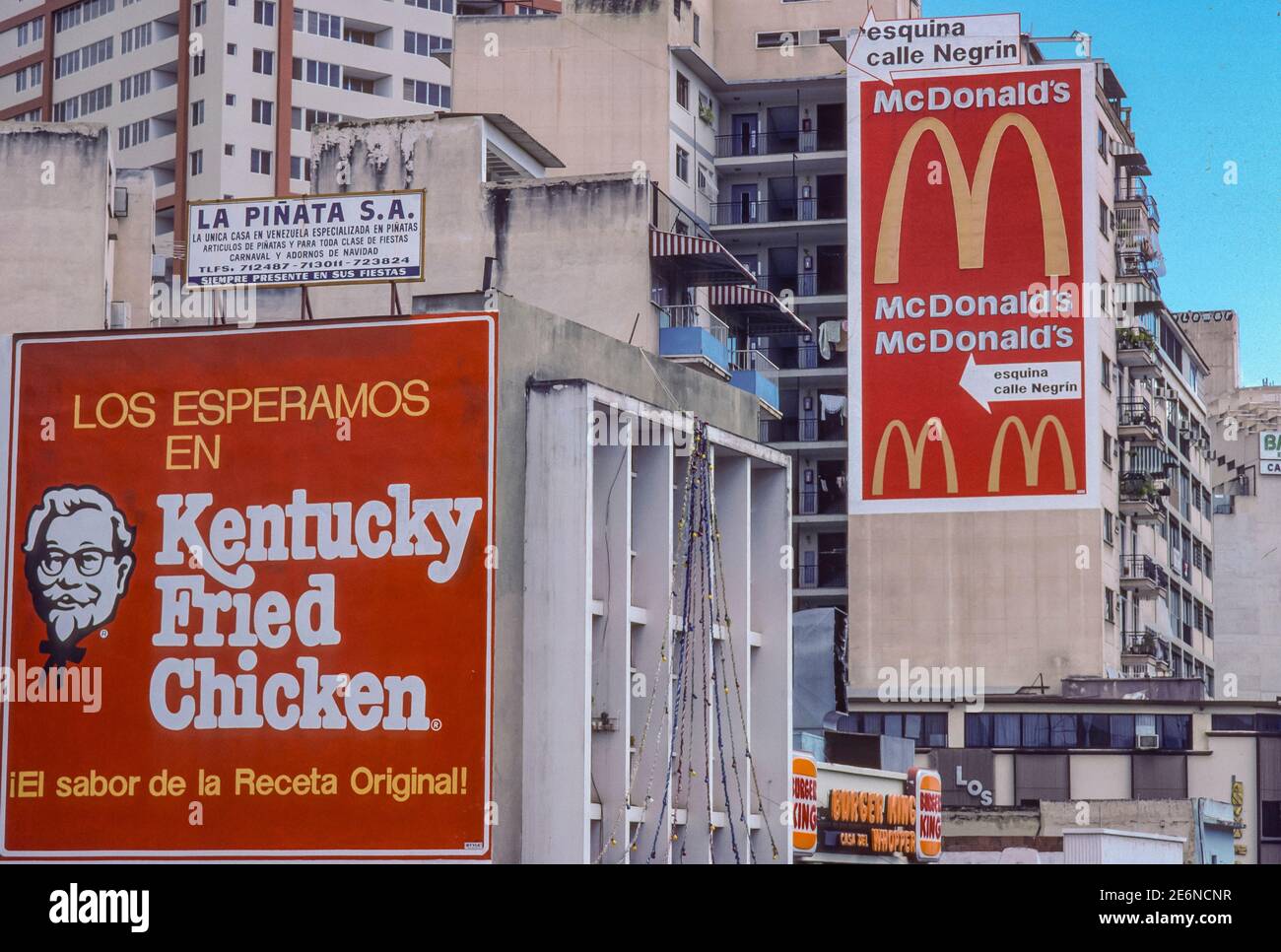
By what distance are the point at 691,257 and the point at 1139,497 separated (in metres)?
25.7

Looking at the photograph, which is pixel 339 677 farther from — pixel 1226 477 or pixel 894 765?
pixel 1226 477

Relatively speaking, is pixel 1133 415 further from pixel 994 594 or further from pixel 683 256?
pixel 683 256

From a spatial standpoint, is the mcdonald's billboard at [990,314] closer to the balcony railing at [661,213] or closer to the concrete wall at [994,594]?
the concrete wall at [994,594]

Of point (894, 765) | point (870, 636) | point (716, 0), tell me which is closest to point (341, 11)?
point (716, 0)

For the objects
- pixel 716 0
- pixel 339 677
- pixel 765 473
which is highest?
pixel 716 0

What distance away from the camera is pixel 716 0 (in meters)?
100

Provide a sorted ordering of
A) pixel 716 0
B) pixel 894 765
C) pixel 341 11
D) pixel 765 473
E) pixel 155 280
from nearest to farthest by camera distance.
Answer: pixel 765 473, pixel 894 765, pixel 155 280, pixel 716 0, pixel 341 11

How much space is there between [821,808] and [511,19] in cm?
5306

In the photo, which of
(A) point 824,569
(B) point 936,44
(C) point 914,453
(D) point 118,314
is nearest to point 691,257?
(C) point 914,453

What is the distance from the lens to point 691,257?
70250 mm

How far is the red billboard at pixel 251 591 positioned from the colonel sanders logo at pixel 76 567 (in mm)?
38

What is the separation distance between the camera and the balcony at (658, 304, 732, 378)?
71.6 meters

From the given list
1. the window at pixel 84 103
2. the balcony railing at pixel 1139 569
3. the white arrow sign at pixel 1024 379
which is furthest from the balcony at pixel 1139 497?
the window at pixel 84 103

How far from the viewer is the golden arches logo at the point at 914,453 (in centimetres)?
8181
